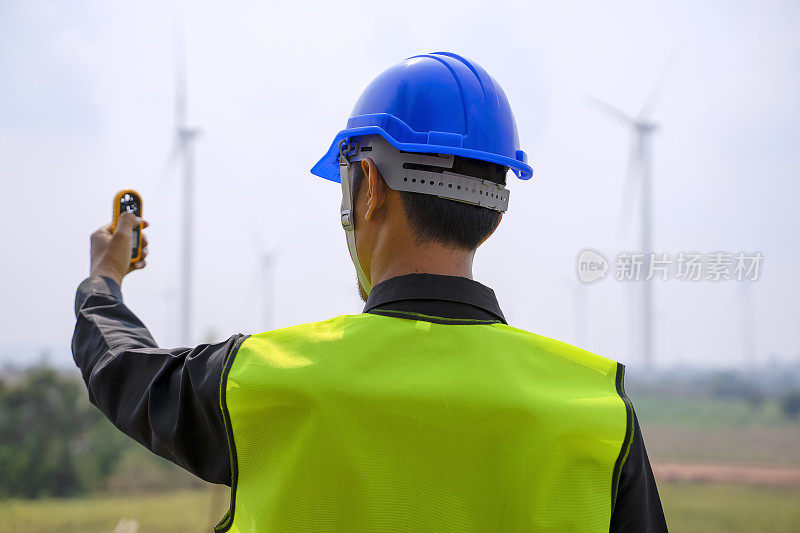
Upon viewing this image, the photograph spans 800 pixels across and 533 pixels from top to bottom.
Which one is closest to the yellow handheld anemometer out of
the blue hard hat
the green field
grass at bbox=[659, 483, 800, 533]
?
the blue hard hat

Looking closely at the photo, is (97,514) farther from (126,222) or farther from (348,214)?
(348,214)

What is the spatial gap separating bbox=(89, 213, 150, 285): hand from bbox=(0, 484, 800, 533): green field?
25.3 meters

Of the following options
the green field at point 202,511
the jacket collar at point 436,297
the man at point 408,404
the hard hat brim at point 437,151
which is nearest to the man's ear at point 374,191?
the man at point 408,404

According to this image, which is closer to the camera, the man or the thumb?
the man

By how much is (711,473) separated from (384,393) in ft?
136

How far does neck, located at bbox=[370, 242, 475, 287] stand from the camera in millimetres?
2205

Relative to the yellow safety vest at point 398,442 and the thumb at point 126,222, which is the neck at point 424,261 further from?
the thumb at point 126,222

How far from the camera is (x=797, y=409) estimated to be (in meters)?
48.5

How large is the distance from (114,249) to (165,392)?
0.87 metres

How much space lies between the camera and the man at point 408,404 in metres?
1.89

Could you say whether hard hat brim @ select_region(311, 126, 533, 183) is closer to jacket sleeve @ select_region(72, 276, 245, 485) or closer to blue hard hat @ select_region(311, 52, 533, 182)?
blue hard hat @ select_region(311, 52, 533, 182)

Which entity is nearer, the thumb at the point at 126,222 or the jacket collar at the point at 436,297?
the jacket collar at the point at 436,297

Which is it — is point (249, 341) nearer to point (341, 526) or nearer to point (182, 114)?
point (341, 526)

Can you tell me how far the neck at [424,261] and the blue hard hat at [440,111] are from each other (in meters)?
0.32
